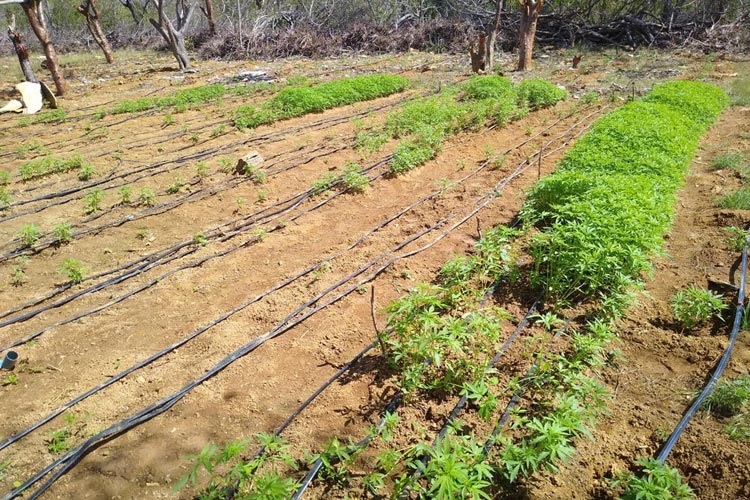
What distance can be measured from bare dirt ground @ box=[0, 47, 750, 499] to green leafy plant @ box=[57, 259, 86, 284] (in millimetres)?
89

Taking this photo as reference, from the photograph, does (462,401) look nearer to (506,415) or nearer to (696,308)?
(506,415)

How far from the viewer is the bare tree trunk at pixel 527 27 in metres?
12.3

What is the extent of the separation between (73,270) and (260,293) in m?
1.82

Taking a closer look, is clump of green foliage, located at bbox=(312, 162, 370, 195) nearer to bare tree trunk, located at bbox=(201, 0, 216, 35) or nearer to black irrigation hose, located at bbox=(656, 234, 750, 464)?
black irrigation hose, located at bbox=(656, 234, 750, 464)

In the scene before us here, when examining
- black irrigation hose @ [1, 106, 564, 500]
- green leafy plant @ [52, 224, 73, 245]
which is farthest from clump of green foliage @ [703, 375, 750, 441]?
green leafy plant @ [52, 224, 73, 245]

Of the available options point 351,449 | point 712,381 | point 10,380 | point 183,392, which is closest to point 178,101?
point 10,380

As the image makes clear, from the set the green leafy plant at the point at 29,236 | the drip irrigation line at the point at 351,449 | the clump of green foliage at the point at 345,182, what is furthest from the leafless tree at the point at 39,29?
the drip irrigation line at the point at 351,449

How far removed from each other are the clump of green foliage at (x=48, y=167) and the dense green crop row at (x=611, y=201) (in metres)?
6.51

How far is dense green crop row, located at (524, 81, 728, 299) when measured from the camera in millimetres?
3729

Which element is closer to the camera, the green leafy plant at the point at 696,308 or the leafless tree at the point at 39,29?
the green leafy plant at the point at 696,308

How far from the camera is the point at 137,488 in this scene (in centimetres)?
256

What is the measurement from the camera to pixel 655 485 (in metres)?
2.18

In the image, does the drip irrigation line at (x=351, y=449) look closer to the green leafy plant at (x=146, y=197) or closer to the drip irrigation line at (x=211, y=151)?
the green leafy plant at (x=146, y=197)

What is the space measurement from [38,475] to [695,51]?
19.2 m
